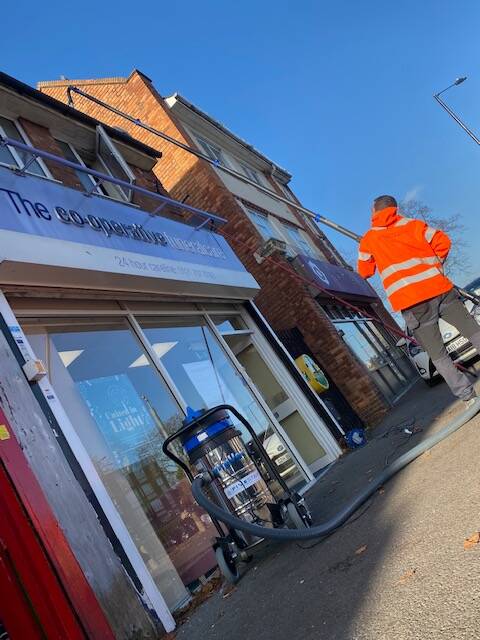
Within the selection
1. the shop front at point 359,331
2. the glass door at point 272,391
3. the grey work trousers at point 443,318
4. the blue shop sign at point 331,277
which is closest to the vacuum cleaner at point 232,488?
the grey work trousers at point 443,318

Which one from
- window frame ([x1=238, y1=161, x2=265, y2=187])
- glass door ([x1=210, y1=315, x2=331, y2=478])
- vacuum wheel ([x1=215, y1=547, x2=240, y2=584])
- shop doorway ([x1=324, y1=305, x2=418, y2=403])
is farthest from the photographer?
window frame ([x1=238, y1=161, x2=265, y2=187])

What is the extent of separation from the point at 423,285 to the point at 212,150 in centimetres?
1286

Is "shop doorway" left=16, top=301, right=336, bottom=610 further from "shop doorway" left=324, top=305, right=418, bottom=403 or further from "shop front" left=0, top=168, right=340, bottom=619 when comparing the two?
"shop doorway" left=324, top=305, right=418, bottom=403

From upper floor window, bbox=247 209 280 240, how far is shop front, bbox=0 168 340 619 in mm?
6234

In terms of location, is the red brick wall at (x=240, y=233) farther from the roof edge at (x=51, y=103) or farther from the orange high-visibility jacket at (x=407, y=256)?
the orange high-visibility jacket at (x=407, y=256)

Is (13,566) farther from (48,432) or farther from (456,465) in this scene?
(456,465)

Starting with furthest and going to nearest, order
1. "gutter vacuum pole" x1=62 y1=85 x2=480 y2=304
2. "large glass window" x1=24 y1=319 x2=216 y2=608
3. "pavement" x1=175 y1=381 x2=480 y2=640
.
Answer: "gutter vacuum pole" x1=62 y1=85 x2=480 y2=304, "large glass window" x1=24 y1=319 x2=216 y2=608, "pavement" x1=175 y1=381 x2=480 y2=640

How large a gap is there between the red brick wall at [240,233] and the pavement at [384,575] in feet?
20.5

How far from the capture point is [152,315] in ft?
21.7

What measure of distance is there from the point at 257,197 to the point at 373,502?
13117 mm

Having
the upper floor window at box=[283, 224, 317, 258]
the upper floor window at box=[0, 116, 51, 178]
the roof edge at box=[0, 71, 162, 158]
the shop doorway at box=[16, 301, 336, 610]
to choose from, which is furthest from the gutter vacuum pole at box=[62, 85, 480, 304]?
the upper floor window at box=[283, 224, 317, 258]

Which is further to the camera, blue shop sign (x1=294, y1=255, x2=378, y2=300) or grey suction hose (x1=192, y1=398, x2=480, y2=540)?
blue shop sign (x1=294, y1=255, x2=378, y2=300)

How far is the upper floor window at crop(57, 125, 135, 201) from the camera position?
8.71 m

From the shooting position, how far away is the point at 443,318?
4.56 m
